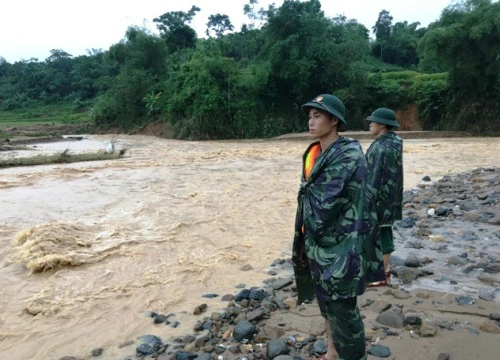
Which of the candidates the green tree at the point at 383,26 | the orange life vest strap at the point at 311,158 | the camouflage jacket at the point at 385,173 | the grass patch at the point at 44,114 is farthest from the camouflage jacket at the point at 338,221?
the green tree at the point at 383,26

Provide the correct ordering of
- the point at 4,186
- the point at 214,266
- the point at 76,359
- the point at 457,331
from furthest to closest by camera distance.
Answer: the point at 4,186, the point at 214,266, the point at 76,359, the point at 457,331

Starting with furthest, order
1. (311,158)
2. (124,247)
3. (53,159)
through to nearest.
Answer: (53,159)
(124,247)
(311,158)

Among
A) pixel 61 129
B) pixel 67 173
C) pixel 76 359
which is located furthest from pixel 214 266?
pixel 61 129

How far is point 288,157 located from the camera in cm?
1930

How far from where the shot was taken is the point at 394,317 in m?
3.81

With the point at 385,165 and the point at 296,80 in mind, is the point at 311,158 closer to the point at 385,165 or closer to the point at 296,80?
the point at 385,165

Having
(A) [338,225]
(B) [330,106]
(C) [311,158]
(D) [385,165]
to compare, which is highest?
(B) [330,106]

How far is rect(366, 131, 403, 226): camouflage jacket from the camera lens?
14.1 feet

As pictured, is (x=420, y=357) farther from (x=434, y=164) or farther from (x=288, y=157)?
(x=288, y=157)

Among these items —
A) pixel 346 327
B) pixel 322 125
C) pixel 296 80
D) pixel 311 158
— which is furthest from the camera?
pixel 296 80

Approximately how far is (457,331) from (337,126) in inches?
80.4

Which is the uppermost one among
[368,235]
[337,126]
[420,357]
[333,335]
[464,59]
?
[464,59]

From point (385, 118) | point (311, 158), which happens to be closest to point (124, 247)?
point (385, 118)

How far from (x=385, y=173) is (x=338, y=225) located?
6.28 ft
